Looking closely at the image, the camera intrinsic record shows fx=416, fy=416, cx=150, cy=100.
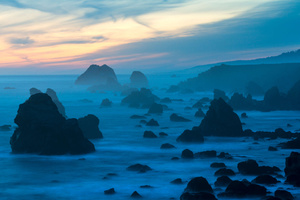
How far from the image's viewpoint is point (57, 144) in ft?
154

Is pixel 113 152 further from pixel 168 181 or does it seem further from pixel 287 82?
pixel 287 82

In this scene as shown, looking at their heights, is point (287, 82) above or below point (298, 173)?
above

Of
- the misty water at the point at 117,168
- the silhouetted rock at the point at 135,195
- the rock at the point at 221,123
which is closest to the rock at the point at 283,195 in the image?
the misty water at the point at 117,168

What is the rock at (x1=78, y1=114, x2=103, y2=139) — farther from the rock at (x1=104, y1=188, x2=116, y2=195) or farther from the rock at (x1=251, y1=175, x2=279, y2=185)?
the rock at (x1=251, y1=175, x2=279, y2=185)

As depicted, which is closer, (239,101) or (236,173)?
(236,173)

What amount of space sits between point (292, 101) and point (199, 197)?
78804mm

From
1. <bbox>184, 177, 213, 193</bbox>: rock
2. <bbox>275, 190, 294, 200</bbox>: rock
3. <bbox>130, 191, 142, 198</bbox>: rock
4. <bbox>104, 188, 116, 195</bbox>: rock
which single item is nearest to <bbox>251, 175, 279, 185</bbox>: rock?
<bbox>275, 190, 294, 200</bbox>: rock

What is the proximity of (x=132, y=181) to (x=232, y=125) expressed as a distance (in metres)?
29.1

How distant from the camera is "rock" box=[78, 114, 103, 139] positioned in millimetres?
58688

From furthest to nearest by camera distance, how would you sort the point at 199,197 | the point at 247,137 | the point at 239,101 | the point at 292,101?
1. the point at 239,101
2. the point at 292,101
3. the point at 247,137
4. the point at 199,197

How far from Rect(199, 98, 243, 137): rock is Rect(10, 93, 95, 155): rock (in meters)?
19.4

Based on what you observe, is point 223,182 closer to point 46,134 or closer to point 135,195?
point 135,195

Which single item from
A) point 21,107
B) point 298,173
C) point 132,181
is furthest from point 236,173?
point 21,107

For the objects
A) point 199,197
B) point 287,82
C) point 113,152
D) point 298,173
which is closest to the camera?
point 199,197
